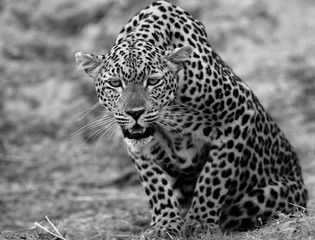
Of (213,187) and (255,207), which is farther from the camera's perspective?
(255,207)

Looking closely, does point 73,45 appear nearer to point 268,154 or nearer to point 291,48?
point 291,48

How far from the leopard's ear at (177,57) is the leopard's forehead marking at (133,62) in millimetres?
121

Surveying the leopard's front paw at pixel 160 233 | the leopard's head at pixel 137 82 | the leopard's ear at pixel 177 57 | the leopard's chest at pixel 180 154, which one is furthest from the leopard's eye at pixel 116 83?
the leopard's front paw at pixel 160 233

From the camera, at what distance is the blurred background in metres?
14.9

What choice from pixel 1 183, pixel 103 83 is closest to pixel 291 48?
pixel 1 183

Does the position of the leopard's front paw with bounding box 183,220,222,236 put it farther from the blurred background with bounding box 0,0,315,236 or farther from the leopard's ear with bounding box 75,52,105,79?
the leopard's ear with bounding box 75,52,105,79

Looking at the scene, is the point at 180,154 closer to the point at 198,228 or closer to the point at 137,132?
the point at 198,228

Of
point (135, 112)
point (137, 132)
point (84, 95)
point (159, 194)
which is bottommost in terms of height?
point (159, 194)

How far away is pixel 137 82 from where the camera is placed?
9.65 m

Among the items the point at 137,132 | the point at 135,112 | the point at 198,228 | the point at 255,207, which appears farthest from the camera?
the point at 255,207

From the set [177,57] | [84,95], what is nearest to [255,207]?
[177,57]

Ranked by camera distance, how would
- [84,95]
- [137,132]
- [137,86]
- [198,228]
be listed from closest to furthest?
[137,86] < [137,132] < [198,228] < [84,95]

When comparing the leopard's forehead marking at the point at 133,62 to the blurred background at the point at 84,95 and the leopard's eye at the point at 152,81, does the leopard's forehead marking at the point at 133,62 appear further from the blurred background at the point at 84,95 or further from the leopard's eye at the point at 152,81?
the blurred background at the point at 84,95

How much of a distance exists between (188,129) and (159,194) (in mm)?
840
